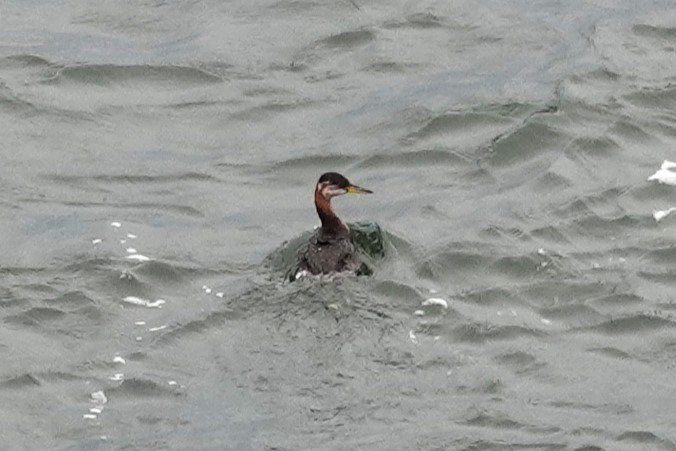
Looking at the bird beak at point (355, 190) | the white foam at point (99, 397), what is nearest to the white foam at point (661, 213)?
the bird beak at point (355, 190)

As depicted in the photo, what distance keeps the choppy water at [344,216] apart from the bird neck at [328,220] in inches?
16.9

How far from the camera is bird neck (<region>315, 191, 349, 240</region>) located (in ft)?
54.7

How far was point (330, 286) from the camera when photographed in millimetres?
15914

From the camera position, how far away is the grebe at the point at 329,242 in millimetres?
16188

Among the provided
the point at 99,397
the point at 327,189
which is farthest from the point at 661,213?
the point at 99,397

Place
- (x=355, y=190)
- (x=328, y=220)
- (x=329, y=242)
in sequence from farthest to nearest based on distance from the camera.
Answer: (x=355, y=190)
(x=328, y=220)
(x=329, y=242)

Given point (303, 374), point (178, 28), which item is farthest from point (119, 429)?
point (178, 28)

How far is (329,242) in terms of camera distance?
650 inches

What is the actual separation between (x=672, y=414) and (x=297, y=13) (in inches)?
400

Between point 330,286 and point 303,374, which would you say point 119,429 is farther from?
point 330,286

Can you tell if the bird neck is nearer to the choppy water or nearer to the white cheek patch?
the white cheek patch

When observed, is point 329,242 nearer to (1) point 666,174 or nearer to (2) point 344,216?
(2) point 344,216

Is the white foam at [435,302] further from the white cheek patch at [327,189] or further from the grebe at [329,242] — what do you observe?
the white cheek patch at [327,189]

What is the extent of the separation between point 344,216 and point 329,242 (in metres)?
1.46
